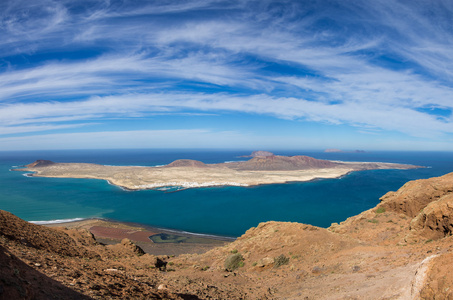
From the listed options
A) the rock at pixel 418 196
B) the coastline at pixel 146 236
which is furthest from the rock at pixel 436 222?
the coastline at pixel 146 236

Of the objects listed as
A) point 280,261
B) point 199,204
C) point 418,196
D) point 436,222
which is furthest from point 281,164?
point 280,261

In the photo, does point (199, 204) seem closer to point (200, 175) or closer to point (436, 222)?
point (200, 175)

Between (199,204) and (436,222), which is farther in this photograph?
(199,204)

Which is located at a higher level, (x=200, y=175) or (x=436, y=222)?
(x=436, y=222)

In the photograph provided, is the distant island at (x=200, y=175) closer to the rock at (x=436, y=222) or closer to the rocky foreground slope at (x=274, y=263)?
the rocky foreground slope at (x=274, y=263)

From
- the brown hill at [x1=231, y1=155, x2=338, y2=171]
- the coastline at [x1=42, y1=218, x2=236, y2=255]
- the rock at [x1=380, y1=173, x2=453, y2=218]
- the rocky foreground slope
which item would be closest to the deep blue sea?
the coastline at [x1=42, y1=218, x2=236, y2=255]

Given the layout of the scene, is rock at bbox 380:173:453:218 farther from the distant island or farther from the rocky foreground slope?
the distant island
